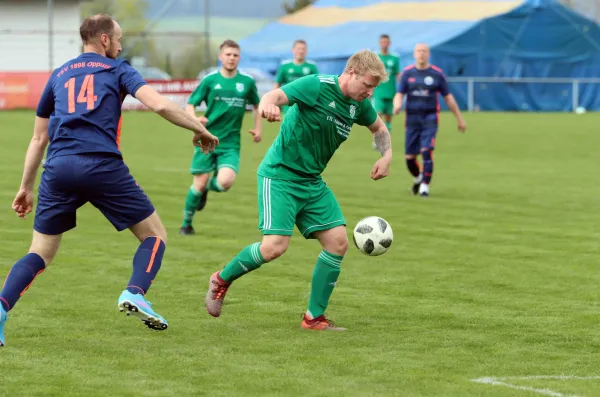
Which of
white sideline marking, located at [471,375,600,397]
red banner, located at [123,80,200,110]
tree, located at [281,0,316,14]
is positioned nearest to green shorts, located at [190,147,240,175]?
white sideline marking, located at [471,375,600,397]

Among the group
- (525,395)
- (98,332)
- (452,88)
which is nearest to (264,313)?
(98,332)

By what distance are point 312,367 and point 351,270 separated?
3.93 metres

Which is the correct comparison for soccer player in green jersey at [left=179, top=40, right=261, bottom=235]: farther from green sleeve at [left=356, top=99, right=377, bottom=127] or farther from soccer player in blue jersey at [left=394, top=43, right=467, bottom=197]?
green sleeve at [left=356, top=99, right=377, bottom=127]

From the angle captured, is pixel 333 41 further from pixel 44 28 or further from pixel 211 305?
pixel 211 305

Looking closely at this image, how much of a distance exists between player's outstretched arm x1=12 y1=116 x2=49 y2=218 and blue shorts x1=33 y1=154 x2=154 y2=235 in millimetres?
113

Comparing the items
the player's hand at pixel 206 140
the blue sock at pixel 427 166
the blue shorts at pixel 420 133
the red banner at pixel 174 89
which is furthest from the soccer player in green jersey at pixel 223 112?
the red banner at pixel 174 89

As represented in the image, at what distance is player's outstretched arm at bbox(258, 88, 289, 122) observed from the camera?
6988 mm

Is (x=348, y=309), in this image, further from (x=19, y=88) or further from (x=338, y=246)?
(x=19, y=88)

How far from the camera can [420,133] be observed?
17.5 meters

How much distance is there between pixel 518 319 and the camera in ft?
26.9

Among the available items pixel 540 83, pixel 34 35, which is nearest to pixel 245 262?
pixel 34 35

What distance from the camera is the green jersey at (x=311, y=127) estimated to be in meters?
7.67

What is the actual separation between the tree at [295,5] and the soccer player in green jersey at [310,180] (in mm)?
75359

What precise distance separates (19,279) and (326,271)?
6.73 feet
